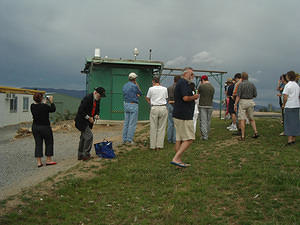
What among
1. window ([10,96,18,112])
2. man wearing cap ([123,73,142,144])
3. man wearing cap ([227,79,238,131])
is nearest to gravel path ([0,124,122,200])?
man wearing cap ([123,73,142,144])

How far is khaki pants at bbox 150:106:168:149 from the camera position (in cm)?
822

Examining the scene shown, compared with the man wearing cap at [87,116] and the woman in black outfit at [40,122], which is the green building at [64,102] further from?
the man wearing cap at [87,116]

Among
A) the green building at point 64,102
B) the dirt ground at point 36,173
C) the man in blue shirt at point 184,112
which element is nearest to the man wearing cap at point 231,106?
the dirt ground at point 36,173

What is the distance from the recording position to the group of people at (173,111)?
19.2 ft

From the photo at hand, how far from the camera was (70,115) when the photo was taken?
23453mm

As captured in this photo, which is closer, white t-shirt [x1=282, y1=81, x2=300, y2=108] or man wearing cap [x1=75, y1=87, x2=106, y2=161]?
man wearing cap [x1=75, y1=87, x2=106, y2=161]

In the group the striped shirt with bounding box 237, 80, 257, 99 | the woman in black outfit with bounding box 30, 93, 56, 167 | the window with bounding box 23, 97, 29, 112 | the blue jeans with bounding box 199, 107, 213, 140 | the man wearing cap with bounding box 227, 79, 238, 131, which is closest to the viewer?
the woman in black outfit with bounding box 30, 93, 56, 167

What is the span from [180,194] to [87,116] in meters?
3.14

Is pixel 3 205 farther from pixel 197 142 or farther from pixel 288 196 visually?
pixel 197 142

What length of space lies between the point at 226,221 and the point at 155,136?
4.67 metres

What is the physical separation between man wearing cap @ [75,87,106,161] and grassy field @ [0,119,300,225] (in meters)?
0.63

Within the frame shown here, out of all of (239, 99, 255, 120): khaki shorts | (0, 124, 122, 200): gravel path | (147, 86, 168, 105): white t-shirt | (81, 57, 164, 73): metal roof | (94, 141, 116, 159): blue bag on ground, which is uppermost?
(81, 57, 164, 73): metal roof

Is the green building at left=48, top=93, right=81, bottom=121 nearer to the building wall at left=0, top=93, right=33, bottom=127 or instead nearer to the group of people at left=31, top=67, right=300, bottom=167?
the building wall at left=0, top=93, right=33, bottom=127

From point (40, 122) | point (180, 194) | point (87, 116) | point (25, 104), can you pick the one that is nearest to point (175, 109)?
point (180, 194)
